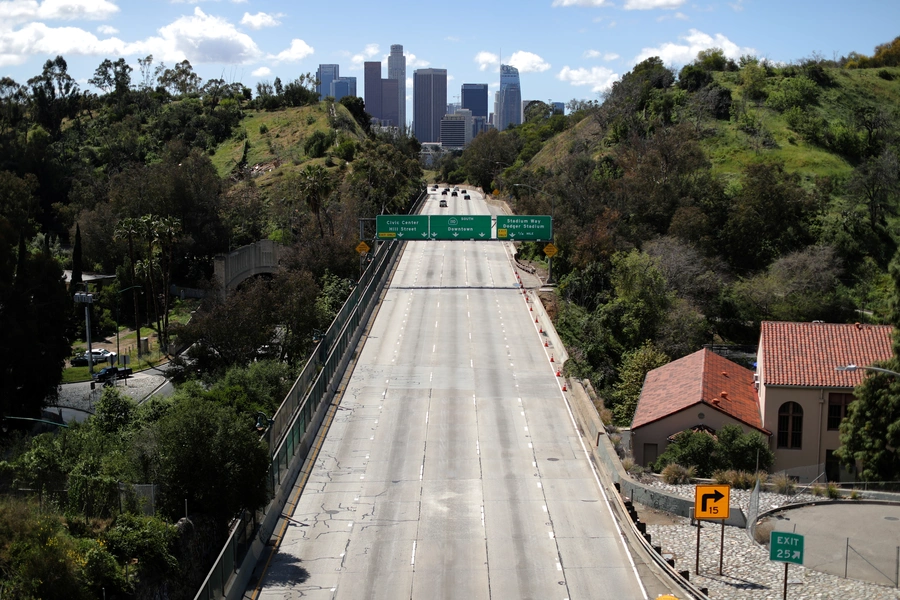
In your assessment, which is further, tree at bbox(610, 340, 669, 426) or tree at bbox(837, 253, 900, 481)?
tree at bbox(610, 340, 669, 426)

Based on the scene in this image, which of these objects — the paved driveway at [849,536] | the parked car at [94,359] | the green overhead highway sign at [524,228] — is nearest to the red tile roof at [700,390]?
the paved driveway at [849,536]

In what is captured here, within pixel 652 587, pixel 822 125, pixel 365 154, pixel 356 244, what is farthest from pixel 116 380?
pixel 822 125

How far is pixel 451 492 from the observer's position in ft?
108

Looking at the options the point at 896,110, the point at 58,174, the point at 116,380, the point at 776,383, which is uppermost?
the point at 896,110

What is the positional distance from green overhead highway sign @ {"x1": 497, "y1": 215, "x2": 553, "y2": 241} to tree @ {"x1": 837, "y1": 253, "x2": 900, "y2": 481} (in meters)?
43.9

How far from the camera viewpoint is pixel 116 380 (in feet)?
204

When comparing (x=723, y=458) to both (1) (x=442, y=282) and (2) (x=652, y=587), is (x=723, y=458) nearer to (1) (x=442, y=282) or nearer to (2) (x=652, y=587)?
(2) (x=652, y=587)

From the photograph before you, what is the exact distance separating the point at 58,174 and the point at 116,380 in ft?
244

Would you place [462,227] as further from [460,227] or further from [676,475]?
[676,475]

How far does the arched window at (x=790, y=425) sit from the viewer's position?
39906 mm

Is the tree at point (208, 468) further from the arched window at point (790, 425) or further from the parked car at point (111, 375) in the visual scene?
the parked car at point (111, 375)

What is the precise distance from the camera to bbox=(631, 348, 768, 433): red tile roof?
39.5 m

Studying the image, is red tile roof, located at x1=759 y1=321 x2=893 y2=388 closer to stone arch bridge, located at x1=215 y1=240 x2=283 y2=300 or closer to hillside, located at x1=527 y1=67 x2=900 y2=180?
stone arch bridge, located at x1=215 y1=240 x2=283 y2=300

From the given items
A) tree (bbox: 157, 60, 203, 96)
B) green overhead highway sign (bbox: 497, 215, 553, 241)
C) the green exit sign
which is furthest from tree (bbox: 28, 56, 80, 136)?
the green exit sign
